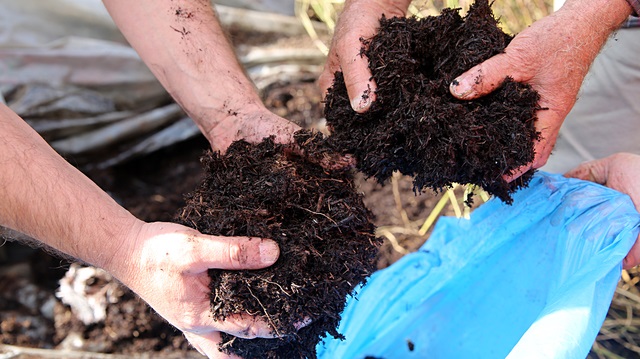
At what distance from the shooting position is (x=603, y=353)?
6.91 ft

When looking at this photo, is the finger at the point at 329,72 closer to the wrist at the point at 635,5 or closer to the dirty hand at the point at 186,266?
the dirty hand at the point at 186,266

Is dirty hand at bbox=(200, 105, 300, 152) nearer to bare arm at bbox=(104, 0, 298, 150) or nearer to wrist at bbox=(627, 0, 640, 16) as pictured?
bare arm at bbox=(104, 0, 298, 150)

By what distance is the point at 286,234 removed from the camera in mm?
Answer: 1229

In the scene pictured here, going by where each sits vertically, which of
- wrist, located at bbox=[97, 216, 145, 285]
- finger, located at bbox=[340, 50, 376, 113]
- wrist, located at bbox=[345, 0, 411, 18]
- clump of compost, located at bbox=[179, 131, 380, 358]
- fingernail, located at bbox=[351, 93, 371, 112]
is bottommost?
clump of compost, located at bbox=[179, 131, 380, 358]

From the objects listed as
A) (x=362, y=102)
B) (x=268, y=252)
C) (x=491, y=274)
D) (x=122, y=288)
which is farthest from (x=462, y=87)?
(x=122, y=288)

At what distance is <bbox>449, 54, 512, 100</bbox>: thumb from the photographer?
49.9 inches

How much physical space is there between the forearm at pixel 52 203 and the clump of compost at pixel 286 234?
0.60ft

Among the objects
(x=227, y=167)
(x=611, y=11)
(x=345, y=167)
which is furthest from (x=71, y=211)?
(x=611, y=11)

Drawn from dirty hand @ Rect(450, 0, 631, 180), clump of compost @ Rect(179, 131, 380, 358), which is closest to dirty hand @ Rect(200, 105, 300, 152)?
clump of compost @ Rect(179, 131, 380, 358)

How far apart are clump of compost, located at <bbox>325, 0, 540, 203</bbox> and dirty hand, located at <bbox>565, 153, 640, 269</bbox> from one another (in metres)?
0.32

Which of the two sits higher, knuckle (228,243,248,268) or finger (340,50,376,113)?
finger (340,50,376,113)

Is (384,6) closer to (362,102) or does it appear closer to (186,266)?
(362,102)

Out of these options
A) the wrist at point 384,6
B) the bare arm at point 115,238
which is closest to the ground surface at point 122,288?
the bare arm at point 115,238

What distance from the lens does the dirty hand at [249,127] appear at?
150 cm
